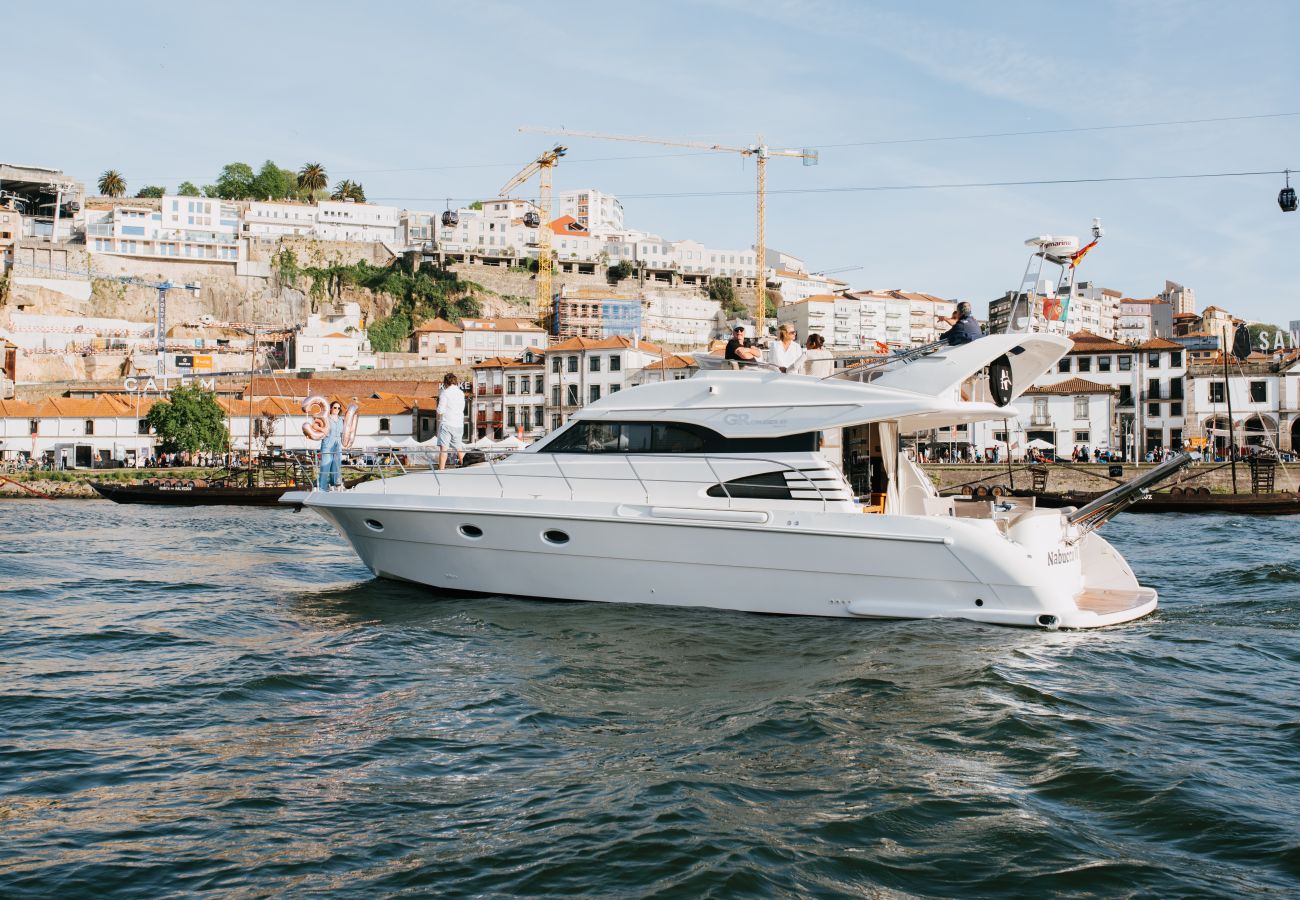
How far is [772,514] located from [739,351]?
2653mm

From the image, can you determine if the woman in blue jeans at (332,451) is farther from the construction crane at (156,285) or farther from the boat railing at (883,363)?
the construction crane at (156,285)

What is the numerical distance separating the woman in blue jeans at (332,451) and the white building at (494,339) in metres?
74.7

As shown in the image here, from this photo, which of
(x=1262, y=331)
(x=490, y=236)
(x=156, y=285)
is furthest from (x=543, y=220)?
(x=1262, y=331)

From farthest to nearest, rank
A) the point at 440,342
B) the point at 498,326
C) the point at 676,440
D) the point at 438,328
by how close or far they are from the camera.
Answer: the point at 438,328 → the point at 440,342 → the point at 498,326 → the point at 676,440

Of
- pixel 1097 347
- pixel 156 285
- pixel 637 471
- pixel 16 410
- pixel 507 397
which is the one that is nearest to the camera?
pixel 637 471

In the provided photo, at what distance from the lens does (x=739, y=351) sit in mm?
12359

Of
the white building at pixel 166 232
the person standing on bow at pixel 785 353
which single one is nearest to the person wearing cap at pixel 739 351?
the person standing on bow at pixel 785 353

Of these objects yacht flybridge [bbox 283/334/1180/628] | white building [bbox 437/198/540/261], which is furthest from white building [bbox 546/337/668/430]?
white building [bbox 437/198/540/261]

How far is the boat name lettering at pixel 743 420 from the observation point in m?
11.1

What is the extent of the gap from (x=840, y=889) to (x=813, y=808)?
36.8 inches

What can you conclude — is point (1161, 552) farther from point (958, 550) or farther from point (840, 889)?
point (840, 889)

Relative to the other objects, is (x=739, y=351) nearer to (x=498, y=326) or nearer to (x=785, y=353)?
(x=785, y=353)

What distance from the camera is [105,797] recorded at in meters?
5.74

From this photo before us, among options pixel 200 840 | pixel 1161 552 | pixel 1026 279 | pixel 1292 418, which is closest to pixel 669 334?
pixel 1292 418
